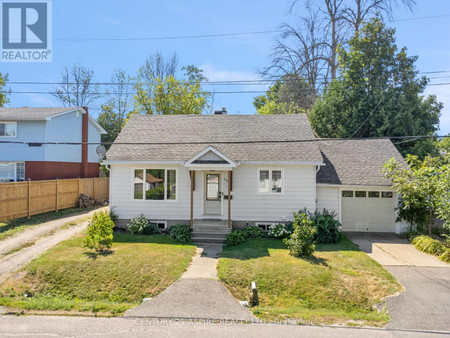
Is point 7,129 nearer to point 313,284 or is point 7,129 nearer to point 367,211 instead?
point 313,284

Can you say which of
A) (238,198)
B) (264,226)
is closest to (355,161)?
(264,226)

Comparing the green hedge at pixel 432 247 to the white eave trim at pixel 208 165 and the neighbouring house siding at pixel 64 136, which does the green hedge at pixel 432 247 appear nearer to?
the white eave trim at pixel 208 165

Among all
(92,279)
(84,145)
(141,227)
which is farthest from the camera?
(84,145)

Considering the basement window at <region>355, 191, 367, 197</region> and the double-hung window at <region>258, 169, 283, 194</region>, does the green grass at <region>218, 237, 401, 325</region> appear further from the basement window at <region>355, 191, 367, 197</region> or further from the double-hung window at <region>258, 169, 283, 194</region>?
the basement window at <region>355, 191, 367, 197</region>

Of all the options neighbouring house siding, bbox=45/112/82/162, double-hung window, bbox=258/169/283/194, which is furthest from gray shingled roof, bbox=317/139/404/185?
neighbouring house siding, bbox=45/112/82/162

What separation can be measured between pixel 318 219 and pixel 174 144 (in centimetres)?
788

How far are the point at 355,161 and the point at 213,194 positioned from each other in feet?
26.1

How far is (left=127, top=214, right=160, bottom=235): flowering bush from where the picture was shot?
13.3 metres

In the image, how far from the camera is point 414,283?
8.53m

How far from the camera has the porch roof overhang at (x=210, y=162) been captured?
1288 cm

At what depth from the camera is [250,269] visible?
30.8 feet

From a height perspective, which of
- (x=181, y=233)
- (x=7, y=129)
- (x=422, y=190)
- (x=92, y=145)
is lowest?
→ (x=181, y=233)

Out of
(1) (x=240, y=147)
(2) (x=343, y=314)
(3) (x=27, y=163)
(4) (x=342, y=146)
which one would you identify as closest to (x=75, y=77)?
(3) (x=27, y=163)

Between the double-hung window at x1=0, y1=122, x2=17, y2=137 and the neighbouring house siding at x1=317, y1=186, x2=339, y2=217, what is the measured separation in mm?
22363
